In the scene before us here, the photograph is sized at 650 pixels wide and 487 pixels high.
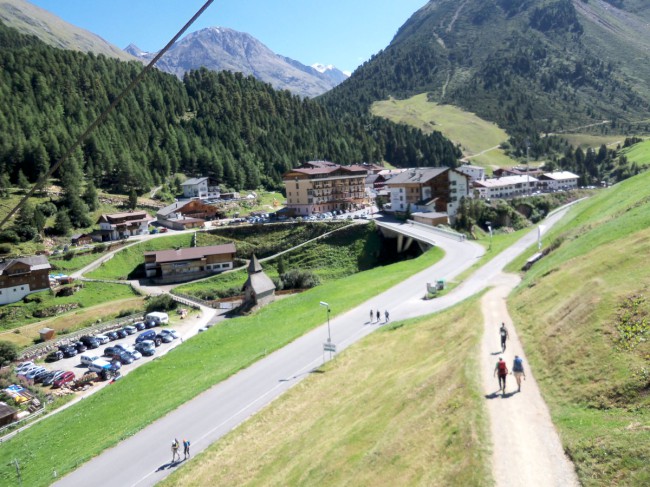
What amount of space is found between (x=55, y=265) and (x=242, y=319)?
45.7 metres

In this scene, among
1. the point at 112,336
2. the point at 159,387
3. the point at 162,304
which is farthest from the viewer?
the point at 162,304

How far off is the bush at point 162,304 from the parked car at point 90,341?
412 inches

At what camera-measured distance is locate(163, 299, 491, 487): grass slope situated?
1644 centimetres

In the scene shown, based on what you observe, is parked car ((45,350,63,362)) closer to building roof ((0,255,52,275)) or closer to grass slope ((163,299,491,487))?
building roof ((0,255,52,275))

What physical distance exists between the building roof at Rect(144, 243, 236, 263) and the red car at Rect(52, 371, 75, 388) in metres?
35.4

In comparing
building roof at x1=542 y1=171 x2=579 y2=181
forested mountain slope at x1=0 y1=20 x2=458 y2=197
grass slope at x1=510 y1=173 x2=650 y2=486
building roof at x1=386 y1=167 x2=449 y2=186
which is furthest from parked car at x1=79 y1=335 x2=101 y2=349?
building roof at x1=542 y1=171 x2=579 y2=181

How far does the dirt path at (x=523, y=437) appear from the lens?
14.1m

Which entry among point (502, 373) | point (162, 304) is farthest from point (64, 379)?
point (502, 373)

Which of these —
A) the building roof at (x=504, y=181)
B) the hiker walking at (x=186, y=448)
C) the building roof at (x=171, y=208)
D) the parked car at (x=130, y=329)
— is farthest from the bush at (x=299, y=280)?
the building roof at (x=504, y=181)

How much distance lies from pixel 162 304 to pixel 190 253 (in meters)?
17.8

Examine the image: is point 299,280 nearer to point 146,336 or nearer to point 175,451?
point 146,336

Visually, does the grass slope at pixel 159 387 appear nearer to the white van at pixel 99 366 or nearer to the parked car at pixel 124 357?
the white van at pixel 99 366

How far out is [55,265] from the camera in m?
81.6

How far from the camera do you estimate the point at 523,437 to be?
1617cm
